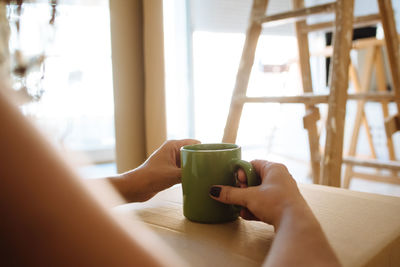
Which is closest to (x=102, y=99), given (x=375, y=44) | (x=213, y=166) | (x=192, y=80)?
(x=192, y=80)

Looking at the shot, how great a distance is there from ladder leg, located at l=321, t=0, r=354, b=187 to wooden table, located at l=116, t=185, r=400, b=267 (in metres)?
0.29

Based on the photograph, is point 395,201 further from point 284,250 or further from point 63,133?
point 63,133

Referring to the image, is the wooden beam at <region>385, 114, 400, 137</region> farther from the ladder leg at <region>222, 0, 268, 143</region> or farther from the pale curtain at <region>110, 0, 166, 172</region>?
the pale curtain at <region>110, 0, 166, 172</region>

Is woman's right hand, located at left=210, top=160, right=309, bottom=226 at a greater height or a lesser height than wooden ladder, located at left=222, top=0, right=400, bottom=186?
lesser

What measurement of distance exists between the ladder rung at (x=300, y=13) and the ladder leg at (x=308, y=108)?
323mm

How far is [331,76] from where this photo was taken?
104 centimetres

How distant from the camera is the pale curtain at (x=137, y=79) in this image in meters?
1.69

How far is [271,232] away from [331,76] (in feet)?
2.21

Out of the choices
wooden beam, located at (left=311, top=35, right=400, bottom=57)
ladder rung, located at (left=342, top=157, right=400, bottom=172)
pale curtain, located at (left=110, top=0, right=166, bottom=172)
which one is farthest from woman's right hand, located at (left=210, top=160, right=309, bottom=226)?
wooden beam, located at (left=311, top=35, right=400, bottom=57)

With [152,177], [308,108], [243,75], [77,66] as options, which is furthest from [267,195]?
[77,66]

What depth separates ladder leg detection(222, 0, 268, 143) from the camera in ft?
4.09

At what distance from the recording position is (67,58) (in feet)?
8.89

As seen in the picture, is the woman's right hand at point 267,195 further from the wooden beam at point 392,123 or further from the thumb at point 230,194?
the wooden beam at point 392,123

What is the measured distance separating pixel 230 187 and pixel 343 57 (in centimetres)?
69
